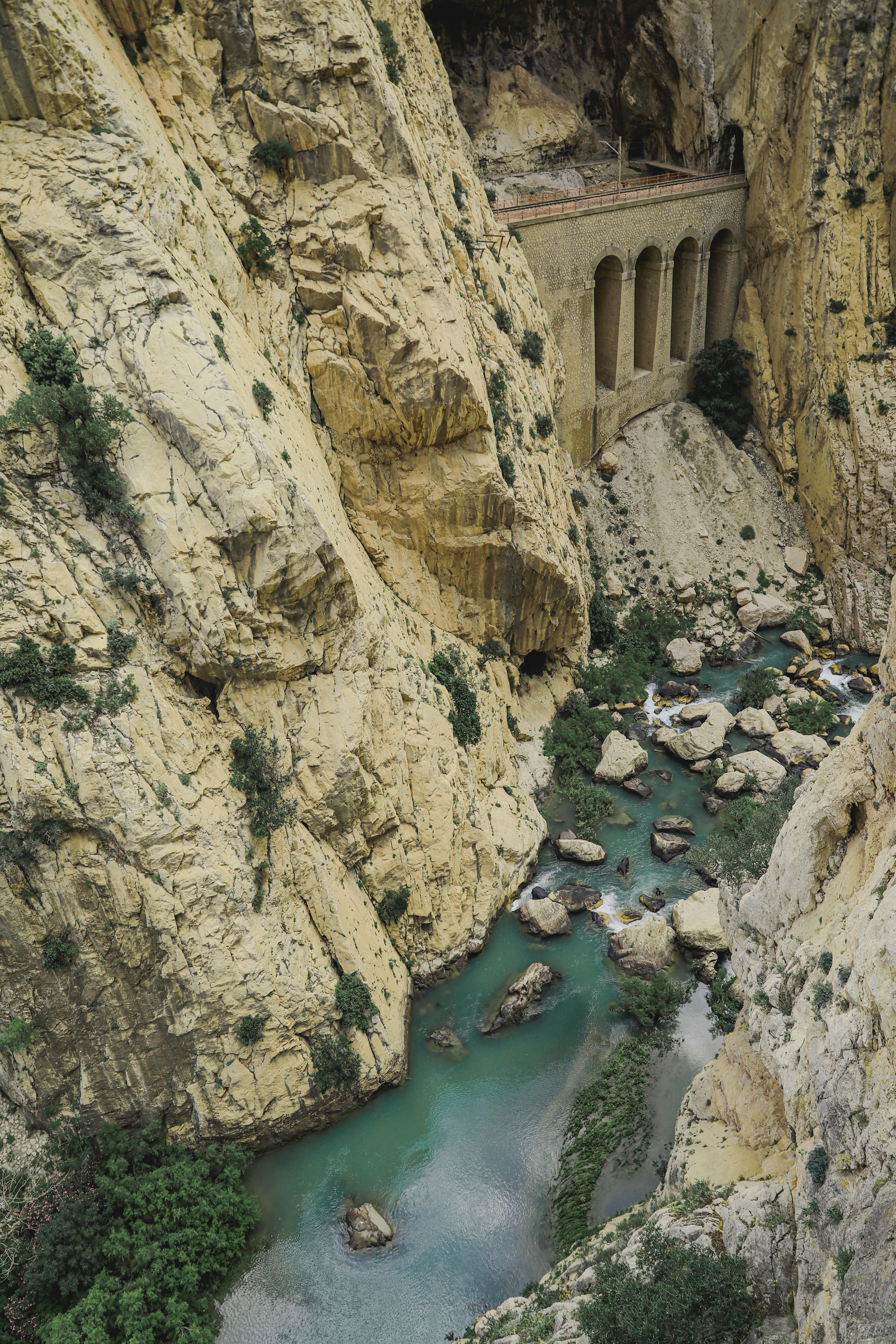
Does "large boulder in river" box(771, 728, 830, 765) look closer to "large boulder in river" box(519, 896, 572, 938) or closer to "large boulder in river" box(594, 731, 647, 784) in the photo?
"large boulder in river" box(594, 731, 647, 784)

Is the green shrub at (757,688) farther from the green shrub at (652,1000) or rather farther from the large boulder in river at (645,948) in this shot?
the green shrub at (652,1000)

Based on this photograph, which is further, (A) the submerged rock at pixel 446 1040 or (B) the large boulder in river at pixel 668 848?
(B) the large boulder in river at pixel 668 848

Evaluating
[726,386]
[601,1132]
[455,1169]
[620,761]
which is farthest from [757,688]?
[455,1169]

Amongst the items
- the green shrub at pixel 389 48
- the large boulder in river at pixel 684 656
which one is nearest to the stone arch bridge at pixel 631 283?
the green shrub at pixel 389 48

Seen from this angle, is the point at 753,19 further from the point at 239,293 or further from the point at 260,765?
the point at 260,765

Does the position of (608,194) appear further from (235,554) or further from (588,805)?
(235,554)

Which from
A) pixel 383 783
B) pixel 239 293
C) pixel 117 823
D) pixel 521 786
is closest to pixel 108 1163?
pixel 117 823

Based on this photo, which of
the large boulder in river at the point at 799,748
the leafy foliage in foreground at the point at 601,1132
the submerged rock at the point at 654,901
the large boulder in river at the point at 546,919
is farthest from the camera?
the large boulder in river at the point at 799,748
